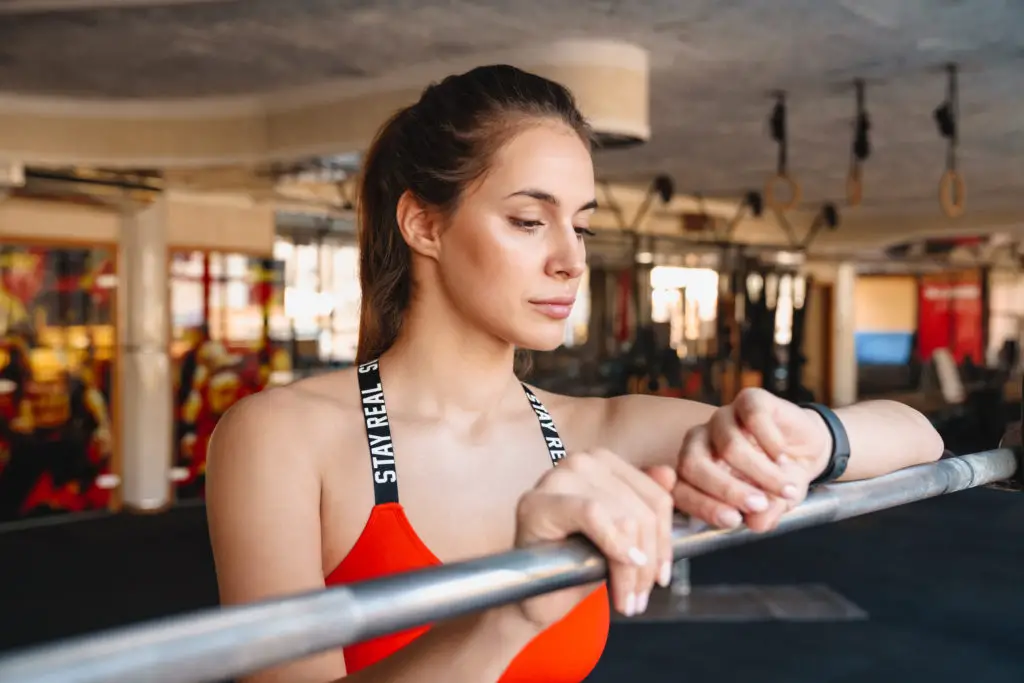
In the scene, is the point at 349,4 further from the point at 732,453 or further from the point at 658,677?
the point at 732,453

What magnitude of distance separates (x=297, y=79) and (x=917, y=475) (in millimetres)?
5788

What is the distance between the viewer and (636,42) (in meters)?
5.30

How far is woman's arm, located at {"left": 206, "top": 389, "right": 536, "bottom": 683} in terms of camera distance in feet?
3.89

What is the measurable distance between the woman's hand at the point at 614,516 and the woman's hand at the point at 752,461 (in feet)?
0.10

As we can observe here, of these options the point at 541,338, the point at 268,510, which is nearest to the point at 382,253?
the point at 541,338

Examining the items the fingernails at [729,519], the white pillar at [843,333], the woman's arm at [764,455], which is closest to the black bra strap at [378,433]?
the woman's arm at [764,455]

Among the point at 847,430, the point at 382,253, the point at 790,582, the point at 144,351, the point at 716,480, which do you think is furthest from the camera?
the point at 144,351

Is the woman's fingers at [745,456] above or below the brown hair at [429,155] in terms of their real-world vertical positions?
below

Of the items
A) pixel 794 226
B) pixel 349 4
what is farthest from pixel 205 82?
pixel 794 226

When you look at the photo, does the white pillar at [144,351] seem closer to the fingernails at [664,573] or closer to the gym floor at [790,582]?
the gym floor at [790,582]

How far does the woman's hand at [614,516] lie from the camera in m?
0.65

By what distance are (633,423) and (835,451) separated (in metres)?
0.71

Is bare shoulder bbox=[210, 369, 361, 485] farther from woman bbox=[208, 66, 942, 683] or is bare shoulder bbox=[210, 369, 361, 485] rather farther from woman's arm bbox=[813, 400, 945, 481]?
woman's arm bbox=[813, 400, 945, 481]

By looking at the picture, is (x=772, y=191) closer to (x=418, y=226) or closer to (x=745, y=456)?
(x=418, y=226)
